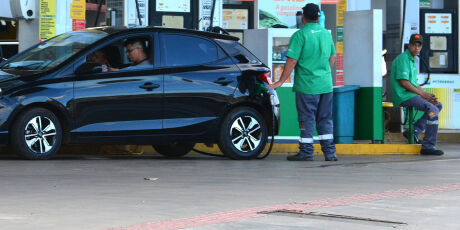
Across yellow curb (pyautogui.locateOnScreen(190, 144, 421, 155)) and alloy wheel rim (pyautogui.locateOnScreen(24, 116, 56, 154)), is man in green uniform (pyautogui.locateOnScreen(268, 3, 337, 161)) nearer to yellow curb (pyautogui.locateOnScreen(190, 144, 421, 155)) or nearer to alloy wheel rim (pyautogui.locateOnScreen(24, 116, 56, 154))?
yellow curb (pyautogui.locateOnScreen(190, 144, 421, 155))

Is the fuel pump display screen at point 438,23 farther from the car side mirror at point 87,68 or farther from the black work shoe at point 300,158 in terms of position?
the car side mirror at point 87,68

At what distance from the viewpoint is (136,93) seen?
12.0 metres

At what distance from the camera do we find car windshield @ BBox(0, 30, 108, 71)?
39.3ft

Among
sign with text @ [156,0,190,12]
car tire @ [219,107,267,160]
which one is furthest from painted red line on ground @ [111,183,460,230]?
sign with text @ [156,0,190,12]

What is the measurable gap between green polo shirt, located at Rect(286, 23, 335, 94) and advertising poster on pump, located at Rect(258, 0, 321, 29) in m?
5.00

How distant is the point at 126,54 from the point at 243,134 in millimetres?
1713

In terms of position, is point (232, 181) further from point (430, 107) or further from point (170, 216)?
point (430, 107)

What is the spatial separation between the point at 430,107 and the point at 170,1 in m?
5.00

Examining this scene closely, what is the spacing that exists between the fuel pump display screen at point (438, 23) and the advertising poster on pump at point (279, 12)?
261 cm

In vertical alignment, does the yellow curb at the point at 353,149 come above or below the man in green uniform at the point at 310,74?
below

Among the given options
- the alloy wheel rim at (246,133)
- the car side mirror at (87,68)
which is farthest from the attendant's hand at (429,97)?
the car side mirror at (87,68)

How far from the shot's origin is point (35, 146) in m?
11.6

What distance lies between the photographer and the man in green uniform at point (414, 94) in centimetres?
1434

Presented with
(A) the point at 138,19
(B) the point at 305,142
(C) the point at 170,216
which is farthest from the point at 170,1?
(C) the point at 170,216
